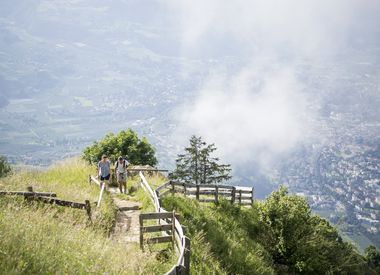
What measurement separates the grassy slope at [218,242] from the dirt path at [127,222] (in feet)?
5.62

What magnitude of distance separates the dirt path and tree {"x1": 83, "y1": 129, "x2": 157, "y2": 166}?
2731 centimetres

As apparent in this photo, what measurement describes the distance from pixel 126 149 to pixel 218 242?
1326 inches

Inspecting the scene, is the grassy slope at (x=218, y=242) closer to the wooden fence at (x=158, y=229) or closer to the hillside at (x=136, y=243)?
the hillside at (x=136, y=243)

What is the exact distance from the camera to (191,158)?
6856 cm

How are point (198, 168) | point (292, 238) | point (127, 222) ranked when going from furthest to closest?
point (198, 168), point (292, 238), point (127, 222)

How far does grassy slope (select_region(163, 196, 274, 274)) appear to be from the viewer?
15.0m

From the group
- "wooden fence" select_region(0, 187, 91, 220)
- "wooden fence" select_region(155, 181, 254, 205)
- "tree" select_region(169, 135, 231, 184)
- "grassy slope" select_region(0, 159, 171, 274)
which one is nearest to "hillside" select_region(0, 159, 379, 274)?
"grassy slope" select_region(0, 159, 171, 274)

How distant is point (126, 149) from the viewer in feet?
169

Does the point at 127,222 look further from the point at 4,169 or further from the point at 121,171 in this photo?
the point at 4,169

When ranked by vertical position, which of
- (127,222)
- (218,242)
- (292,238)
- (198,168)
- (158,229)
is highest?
(158,229)

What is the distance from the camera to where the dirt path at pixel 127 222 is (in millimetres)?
15703

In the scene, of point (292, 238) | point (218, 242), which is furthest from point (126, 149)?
point (218, 242)

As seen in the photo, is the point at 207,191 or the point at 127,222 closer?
the point at 127,222

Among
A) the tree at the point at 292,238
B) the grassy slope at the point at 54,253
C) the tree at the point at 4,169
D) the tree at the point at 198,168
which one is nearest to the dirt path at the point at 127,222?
the grassy slope at the point at 54,253
